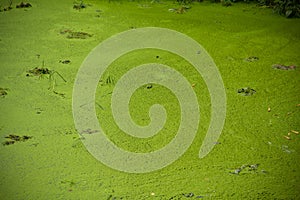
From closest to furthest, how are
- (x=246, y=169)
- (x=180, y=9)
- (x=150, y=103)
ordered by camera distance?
(x=246, y=169) < (x=150, y=103) < (x=180, y=9)

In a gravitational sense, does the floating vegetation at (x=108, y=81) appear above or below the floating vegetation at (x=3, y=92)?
above

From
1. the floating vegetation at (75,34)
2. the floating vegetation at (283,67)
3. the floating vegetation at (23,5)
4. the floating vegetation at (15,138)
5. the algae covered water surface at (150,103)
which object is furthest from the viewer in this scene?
the floating vegetation at (23,5)

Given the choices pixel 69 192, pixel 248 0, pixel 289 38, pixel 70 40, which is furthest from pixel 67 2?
pixel 69 192

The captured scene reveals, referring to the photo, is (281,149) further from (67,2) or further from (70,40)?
(67,2)

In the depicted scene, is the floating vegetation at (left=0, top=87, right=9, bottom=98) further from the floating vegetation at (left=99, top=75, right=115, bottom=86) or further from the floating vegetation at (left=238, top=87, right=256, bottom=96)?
the floating vegetation at (left=238, top=87, right=256, bottom=96)

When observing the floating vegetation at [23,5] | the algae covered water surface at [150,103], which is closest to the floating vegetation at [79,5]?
the algae covered water surface at [150,103]

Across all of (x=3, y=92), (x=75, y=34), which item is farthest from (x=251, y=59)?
(x=3, y=92)

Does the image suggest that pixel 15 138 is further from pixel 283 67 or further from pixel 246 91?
pixel 283 67

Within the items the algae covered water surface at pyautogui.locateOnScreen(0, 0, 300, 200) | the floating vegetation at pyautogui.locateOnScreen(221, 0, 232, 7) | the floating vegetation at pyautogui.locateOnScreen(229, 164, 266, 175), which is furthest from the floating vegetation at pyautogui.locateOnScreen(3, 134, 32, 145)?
the floating vegetation at pyautogui.locateOnScreen(221, 0, 232, 7)

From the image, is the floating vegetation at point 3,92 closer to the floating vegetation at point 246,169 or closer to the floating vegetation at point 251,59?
the floating vegetation at point 246,169
